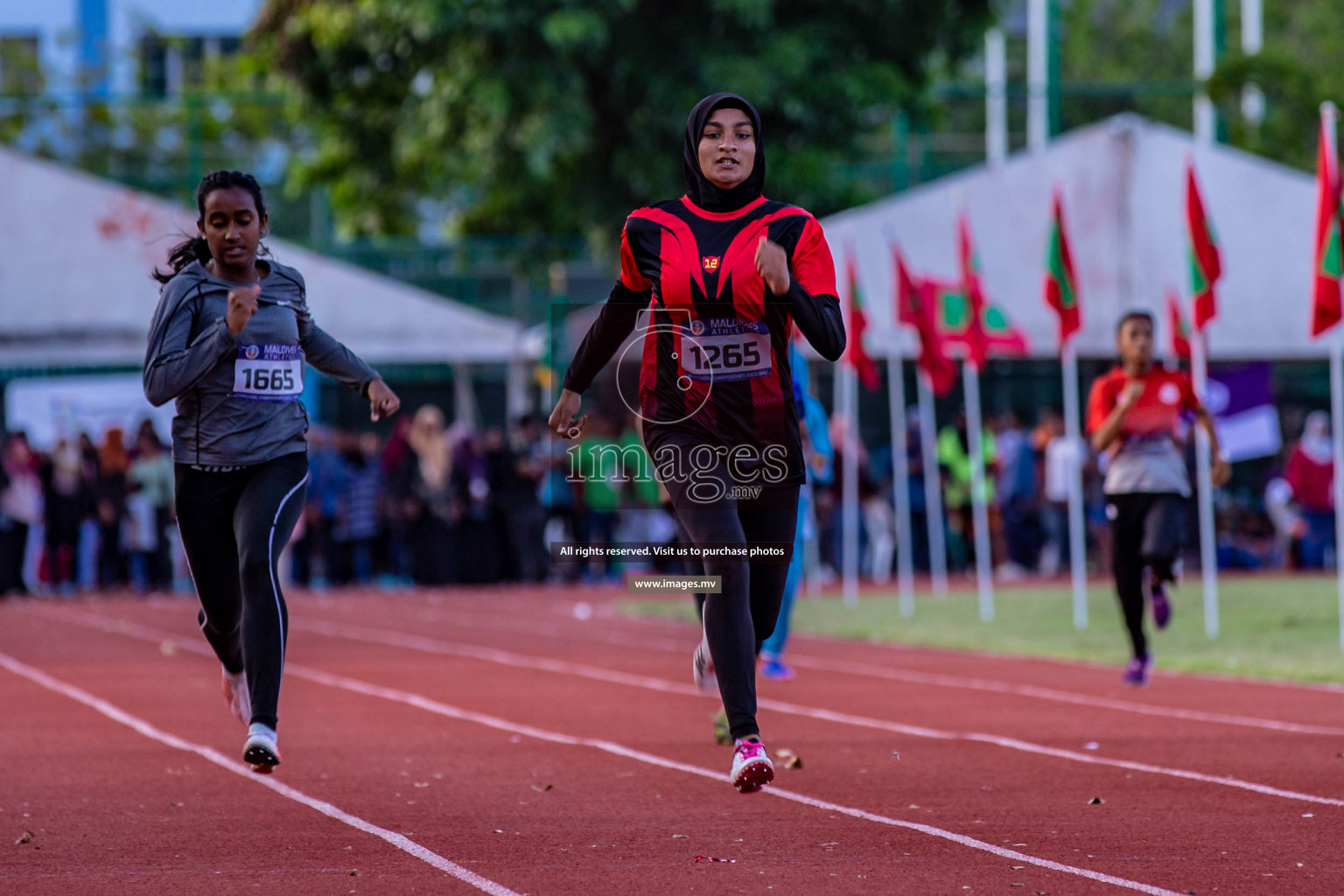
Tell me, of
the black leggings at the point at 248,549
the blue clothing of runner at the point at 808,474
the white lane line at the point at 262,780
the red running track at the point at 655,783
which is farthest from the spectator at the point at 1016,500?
the black leggings at the point at 248,549

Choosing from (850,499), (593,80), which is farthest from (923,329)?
(593,80)

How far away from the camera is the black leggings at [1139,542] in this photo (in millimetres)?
11039

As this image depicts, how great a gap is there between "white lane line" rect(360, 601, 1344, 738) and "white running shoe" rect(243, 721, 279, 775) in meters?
4.78

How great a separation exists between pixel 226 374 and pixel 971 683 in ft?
20.5

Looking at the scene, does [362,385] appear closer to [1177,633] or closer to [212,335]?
[212,335]

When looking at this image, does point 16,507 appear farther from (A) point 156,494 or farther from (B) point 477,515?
(B) point 477,515

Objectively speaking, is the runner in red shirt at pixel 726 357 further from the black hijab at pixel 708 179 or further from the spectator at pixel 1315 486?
the spectator at pixel 1315 486

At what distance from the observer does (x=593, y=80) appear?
1076 inches

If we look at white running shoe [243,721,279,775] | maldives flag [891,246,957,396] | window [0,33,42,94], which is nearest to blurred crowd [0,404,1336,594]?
maldives flag [891,246,957,396]

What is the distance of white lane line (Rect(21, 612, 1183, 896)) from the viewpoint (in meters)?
5.57

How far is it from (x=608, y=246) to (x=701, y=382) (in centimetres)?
2444

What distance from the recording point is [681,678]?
482 inches

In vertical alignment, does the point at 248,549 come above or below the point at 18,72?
below

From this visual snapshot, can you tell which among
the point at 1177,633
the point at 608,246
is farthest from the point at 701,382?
the point at 608,246
